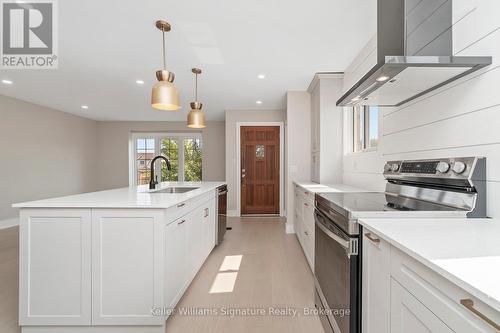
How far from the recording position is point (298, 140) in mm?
4113

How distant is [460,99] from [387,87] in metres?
0.38

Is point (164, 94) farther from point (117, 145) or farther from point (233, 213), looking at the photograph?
point (117, 145)

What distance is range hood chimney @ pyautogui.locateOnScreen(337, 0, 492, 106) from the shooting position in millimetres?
1153

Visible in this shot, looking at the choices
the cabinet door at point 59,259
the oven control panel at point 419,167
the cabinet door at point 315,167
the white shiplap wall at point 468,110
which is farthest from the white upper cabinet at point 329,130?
the cabinet door at point 59,259

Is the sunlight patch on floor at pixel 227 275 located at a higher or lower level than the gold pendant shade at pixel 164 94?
lower

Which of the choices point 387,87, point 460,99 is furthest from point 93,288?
point 460,99

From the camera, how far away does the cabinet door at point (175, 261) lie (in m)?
1.67

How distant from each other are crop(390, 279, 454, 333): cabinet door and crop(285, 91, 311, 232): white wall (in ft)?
10.5

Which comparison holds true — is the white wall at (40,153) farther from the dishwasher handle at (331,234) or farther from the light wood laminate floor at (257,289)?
the dishwasher handle at (331,234)

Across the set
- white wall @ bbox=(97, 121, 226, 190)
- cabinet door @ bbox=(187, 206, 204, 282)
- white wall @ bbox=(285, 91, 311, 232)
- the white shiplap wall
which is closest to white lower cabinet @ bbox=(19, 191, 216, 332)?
cabinet door @ bbox=(187, 206, 204, 282)

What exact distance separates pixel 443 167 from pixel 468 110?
1.12 ft

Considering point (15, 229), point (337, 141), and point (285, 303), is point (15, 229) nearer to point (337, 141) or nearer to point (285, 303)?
point (285, 303)

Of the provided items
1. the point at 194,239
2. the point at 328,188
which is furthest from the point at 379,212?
the point at 194,239

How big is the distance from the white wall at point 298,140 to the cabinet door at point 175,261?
96.4 inches
